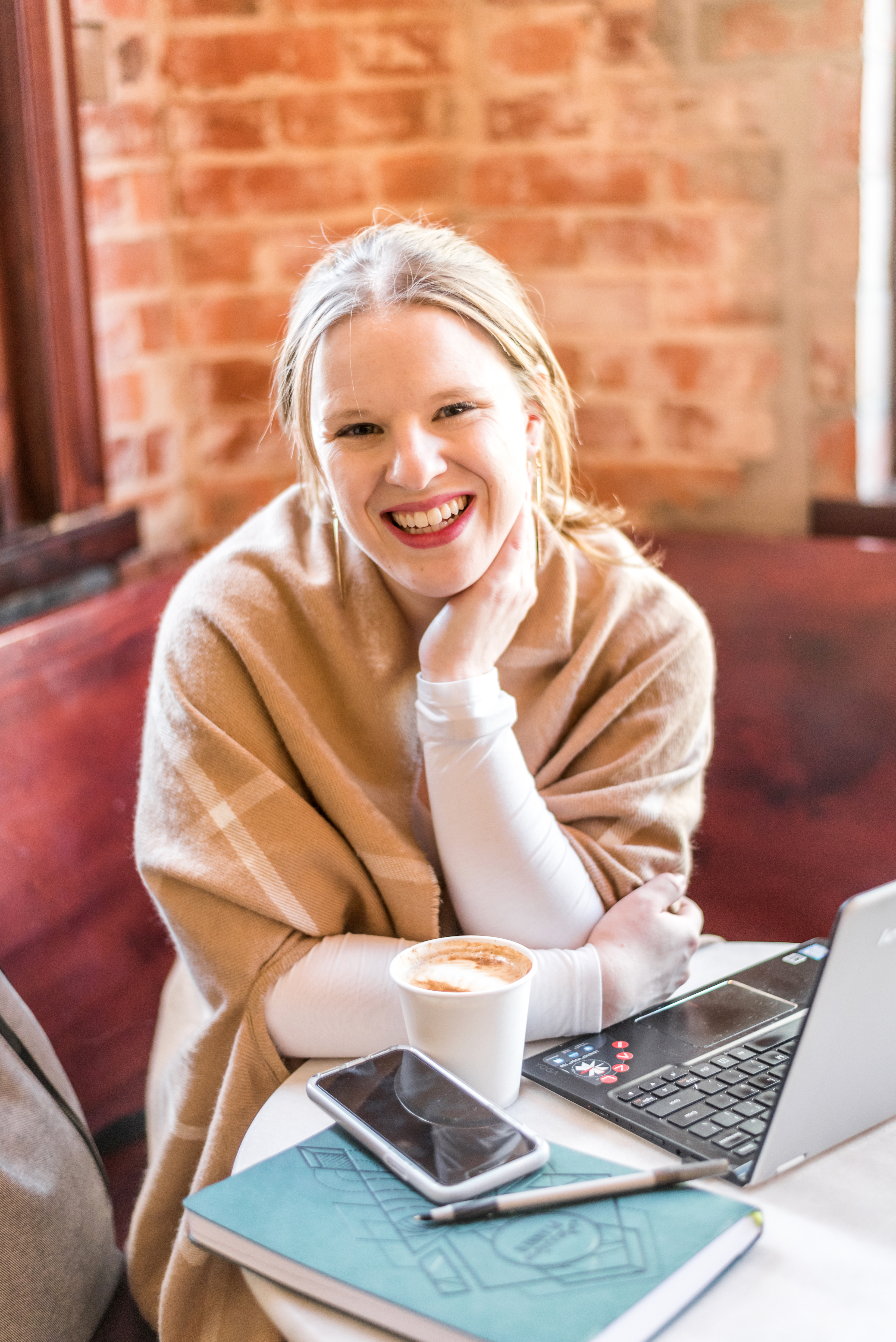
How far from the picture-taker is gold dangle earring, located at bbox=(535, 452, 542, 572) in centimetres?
143

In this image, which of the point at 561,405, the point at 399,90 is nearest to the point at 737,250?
the point at 399,90

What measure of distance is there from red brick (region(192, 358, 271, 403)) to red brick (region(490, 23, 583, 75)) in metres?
0.63

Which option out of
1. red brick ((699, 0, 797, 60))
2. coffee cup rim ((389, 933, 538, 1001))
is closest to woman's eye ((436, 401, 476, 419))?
coffee cup rim ((389, 933, 538, 1001))

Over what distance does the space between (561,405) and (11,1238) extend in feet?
3.11

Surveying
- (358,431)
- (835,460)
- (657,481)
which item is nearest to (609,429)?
(657,481)

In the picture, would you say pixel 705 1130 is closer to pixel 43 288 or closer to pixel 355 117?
pixel 43 288

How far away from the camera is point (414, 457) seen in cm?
121

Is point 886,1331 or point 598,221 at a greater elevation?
point 598,221

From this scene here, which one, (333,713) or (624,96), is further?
(624,96)

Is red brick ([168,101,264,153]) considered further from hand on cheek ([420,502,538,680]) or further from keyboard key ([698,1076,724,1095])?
keyboard key ([698,1076,724,1095])

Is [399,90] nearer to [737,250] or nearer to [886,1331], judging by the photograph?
[737,250]

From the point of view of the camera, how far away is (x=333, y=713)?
1.36 meters

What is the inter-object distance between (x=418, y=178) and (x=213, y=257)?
383mm

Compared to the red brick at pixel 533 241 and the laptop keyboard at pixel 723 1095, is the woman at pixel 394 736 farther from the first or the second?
the red brick at pixel 533 241
